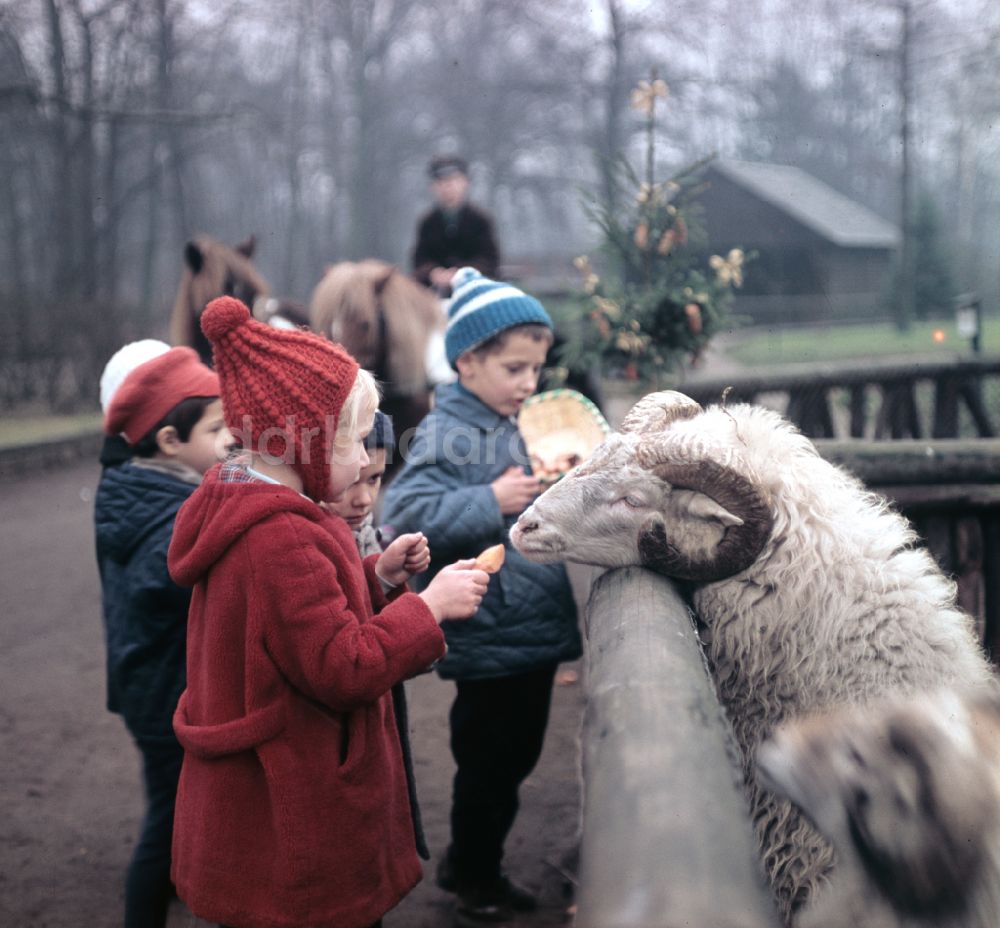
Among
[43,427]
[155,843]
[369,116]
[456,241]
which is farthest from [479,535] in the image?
[369,116]

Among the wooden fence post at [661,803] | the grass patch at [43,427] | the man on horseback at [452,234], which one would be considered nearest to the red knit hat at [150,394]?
the wooden fence post at [661,803]

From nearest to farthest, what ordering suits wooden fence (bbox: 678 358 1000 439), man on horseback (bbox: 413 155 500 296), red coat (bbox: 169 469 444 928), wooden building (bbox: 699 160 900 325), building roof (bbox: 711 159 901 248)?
red coat (bbox: 169 469 444 928) → wooden fence (bbox: 678 358 1000 439) → man on horseback (bbox: 413 155 500 296) → wooden building (bbox: 699 160 900 325) → building roof (bbox: 711 159 901 248)

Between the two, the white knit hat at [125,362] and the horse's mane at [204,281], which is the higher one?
the horse's mane at [204,281]

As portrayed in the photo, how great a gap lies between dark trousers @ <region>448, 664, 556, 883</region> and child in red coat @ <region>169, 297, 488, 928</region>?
40.4 inches

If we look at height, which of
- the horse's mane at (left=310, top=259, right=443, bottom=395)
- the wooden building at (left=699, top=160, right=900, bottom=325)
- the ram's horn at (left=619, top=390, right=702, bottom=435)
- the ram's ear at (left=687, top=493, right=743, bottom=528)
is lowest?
the ram's ear at (left=687, top=493, right=743, bottom=528)

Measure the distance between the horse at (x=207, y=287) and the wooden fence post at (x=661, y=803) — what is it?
366cm

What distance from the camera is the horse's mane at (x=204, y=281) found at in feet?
16.1

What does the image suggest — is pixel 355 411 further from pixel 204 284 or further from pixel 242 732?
pixel 204 284

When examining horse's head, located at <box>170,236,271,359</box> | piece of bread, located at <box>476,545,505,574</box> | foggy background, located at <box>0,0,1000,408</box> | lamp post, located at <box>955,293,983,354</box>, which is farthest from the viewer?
foggy background, located at <box>0,0,1000,408</box>

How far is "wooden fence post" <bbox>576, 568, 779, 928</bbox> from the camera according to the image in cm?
101

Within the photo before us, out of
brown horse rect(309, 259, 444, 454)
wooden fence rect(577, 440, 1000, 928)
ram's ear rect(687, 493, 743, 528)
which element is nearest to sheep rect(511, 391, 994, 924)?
ram's ear rect(687, 493, 743, 528)

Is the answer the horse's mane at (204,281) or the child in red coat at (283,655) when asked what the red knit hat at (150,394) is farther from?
the horse's mane at (204,281)

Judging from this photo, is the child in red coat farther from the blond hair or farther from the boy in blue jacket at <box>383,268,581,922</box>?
the boy in blue jacket at <box>383,268,581,922</box>

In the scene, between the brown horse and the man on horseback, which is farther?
the man on horseback
